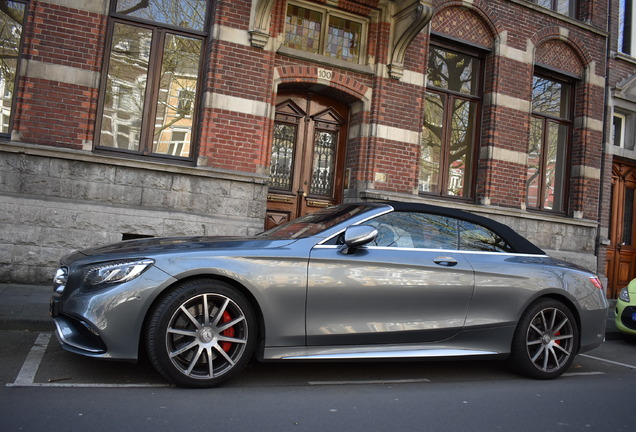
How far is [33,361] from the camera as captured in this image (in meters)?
4.36

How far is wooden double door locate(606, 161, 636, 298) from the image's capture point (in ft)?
41.5

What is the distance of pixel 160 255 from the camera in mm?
3879

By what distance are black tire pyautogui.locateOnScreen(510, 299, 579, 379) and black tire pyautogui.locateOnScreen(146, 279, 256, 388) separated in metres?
2.44

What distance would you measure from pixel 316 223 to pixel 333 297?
782 mm

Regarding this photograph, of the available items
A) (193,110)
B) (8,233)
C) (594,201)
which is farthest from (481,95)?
(8,233)

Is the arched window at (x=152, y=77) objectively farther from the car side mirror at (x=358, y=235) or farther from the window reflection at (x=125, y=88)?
the car side mirror at (x=358, y=235)

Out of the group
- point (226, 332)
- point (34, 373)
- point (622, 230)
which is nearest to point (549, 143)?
point (622, 230)

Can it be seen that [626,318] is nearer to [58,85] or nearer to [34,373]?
[34,373]

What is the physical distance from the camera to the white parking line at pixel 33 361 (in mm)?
3871

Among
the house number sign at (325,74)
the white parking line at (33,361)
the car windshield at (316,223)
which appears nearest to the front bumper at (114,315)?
the white parking line at (33,361)

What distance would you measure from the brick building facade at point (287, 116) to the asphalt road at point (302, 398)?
3229 millimetres

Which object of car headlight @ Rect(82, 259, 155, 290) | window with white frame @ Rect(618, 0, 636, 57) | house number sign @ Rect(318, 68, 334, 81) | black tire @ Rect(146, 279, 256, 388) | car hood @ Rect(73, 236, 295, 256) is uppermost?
window with white frame @ Rect(618, 0, 636, 57)

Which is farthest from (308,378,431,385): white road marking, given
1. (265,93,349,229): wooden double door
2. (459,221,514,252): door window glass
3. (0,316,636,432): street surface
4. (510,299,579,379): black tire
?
(265,93,349,229): wooden double door

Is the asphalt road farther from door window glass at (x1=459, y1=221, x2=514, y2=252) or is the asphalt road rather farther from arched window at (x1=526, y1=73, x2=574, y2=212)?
arched window at (x1=526, y1=73, x2=574, y2=212)
